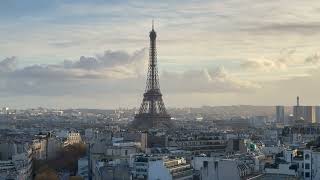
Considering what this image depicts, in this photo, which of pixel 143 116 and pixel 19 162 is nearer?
pixel 19 162

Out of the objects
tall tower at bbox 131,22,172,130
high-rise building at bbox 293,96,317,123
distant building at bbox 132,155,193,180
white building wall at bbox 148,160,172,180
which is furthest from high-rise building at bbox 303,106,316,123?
white building wall at bbox 148,160,172,180

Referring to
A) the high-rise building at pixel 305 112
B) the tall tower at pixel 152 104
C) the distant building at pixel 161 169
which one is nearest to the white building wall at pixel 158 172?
the distant building at pixel 161 169

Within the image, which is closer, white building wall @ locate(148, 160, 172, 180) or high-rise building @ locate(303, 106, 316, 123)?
white building wall @ locate(148, 160, 172, 180)

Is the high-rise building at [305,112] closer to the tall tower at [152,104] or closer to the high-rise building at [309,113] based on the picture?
the high-rise building at [309,113]

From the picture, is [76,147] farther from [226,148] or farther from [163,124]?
[163,124]

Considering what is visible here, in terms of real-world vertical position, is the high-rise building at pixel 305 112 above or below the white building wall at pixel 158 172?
above

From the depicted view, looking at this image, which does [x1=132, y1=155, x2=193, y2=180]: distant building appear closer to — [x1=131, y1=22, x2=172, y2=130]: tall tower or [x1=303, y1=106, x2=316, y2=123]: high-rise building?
[x1=131, y1=22, x2=172, y2=130]: tall tower

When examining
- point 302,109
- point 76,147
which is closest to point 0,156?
point 76,147

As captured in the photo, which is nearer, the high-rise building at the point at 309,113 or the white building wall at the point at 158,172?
the white building wall at the point at 158,172
